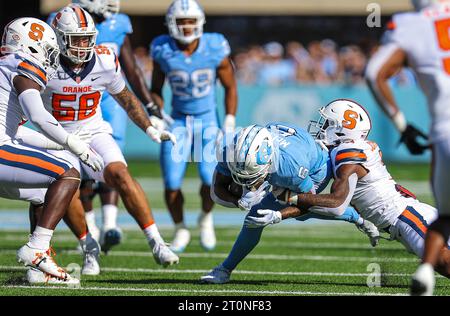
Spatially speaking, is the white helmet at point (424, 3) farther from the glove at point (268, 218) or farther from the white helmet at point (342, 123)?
the glove at point (268, 218)

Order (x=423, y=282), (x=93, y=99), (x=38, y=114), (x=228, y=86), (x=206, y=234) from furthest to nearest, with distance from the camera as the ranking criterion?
(x=228, y=86) < (x=206, y=234) < (x=93, y=99) < (x=38, y=114) < (x=423, y=282)

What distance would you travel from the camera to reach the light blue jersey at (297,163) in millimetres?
5129

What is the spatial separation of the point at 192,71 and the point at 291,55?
9.03 m

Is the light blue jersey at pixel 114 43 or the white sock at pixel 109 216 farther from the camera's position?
the light blue jersey at pixel 114 43

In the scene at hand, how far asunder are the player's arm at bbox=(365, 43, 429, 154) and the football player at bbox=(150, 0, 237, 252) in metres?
3.48

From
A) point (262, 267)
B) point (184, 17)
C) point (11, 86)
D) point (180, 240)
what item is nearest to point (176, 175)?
point (180, 240)

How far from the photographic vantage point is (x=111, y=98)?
24.9 ft

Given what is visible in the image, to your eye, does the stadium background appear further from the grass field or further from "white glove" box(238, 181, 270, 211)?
"white glove" box(238, 181, 270, 211)

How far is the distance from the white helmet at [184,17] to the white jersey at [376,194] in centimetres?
278

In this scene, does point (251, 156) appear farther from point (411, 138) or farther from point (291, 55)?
point (291, 55)

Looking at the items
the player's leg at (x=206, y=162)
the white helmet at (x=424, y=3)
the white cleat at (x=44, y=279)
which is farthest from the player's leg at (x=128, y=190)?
the white helmet at (x=424, y=3)

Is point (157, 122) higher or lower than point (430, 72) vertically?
lower
